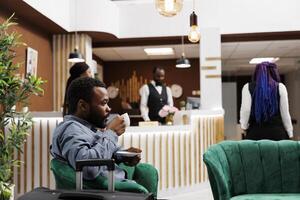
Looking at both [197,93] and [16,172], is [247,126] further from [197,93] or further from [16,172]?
[197,93]

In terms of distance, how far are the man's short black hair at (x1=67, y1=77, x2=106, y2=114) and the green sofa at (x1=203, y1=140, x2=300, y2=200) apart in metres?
1.07

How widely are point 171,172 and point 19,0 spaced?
119 inches

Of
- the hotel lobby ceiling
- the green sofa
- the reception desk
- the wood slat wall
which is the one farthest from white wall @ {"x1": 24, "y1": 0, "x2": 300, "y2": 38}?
the green sofa

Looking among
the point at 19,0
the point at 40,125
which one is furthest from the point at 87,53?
the point at 40,125

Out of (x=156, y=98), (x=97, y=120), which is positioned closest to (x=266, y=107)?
(x=97, y=120)

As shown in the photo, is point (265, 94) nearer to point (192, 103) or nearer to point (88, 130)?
point (88, 130)

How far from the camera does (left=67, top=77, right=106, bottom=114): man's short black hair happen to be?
2293 mm

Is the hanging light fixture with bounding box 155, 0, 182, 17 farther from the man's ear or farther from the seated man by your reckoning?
the man's ear

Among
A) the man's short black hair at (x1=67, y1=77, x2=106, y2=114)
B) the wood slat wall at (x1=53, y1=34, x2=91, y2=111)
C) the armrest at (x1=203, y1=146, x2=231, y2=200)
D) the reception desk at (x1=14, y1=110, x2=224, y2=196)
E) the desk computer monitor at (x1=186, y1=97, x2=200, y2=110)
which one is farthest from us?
the wood slat wall at (x1=53, y1=34, x2=91, y2=111)

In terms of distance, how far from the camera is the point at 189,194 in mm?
5484

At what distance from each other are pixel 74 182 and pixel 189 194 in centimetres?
353

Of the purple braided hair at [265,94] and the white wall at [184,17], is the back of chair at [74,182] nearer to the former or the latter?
the purple braided hair at [265,94]

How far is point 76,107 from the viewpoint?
233 centimetres

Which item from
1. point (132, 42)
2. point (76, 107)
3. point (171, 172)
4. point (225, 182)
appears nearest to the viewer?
point (76, 107)
